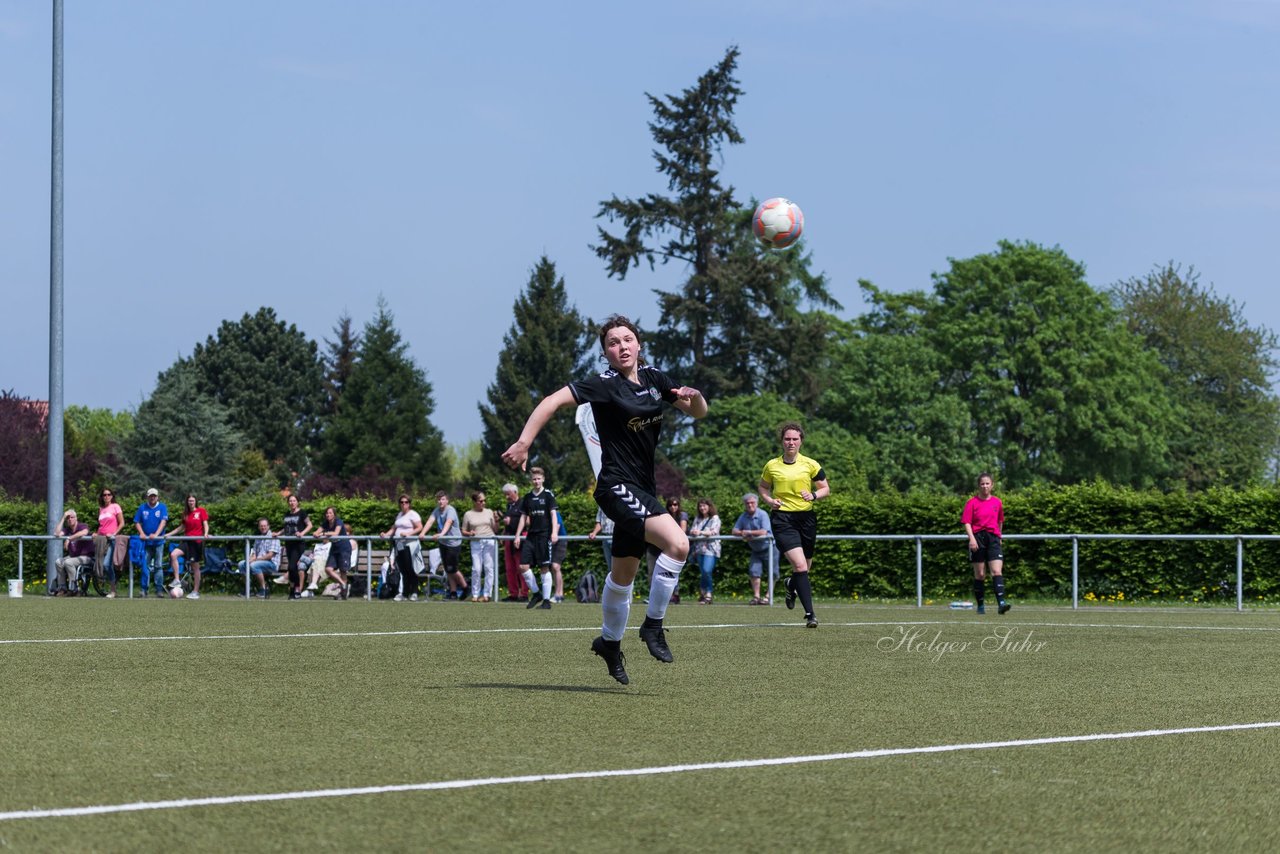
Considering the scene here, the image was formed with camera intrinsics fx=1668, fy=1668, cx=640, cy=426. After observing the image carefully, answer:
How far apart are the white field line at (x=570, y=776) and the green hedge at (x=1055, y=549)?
61.0ft

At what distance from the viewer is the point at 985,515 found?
20359 millimetres

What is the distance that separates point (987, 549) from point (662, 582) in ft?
37.1

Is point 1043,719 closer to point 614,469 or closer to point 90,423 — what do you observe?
point 614,469

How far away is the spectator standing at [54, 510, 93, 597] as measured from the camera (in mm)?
28328

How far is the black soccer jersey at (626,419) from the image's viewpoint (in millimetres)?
8703

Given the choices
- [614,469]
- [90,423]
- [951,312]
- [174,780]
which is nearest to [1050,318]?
[951,312]

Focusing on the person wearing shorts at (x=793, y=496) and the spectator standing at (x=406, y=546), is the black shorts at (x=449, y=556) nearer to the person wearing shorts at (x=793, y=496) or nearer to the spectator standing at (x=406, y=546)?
the spectator standing at (x=406, y=546)

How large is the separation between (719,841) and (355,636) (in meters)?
9.75

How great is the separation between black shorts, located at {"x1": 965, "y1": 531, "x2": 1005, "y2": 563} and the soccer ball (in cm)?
466

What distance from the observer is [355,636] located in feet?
45.6

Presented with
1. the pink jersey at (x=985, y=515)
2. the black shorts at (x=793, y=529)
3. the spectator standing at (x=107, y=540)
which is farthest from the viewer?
the spectator standing at (x=107, y=540)

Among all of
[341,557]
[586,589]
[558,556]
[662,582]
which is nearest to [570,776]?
[662,582]

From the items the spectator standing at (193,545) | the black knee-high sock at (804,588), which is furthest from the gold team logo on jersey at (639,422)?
the spectator standing at (193,545)

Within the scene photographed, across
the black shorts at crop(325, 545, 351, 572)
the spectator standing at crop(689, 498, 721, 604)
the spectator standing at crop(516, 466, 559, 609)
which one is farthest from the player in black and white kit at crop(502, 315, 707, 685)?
→ the black shorts at crop(325, 545, 351, 572)
